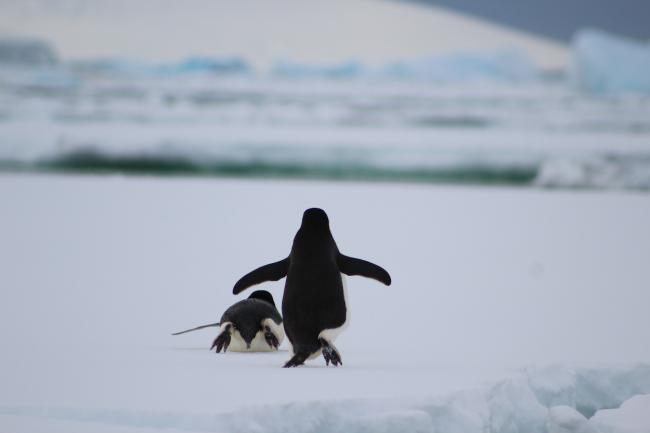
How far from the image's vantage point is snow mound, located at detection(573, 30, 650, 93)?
708 inches

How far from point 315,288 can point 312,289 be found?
12 mm

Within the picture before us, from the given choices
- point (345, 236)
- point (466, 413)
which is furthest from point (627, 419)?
point (345, 236)

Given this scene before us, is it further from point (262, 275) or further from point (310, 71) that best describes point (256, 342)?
point (310, 71)

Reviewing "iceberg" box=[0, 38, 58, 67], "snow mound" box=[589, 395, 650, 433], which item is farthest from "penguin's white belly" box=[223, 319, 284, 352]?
"iceberg" box=[0, 38, 58, 67]

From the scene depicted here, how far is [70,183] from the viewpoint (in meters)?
13.1

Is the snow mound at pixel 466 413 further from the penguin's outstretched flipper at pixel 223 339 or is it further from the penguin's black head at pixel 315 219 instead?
the penguin's outstretched flipper at pixel 223 339

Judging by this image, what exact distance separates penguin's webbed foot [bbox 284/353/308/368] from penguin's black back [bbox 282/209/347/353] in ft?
0.08

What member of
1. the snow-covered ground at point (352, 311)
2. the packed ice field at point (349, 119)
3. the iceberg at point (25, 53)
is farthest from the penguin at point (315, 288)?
the iceberg at point (25, 53)

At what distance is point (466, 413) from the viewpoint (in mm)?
2857

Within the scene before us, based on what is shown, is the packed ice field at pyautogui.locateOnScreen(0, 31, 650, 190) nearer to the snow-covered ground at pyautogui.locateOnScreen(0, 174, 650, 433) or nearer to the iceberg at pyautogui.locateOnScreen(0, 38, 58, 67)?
the iceberg at pyautogui.locateOnScreen(0, 38, 58, 67)

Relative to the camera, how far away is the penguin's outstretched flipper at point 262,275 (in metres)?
3.56

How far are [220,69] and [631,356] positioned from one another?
66.8ft

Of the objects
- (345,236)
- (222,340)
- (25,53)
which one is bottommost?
(222,340)

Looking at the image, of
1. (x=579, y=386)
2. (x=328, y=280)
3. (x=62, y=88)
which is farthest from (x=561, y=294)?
(x=62, y=88)
